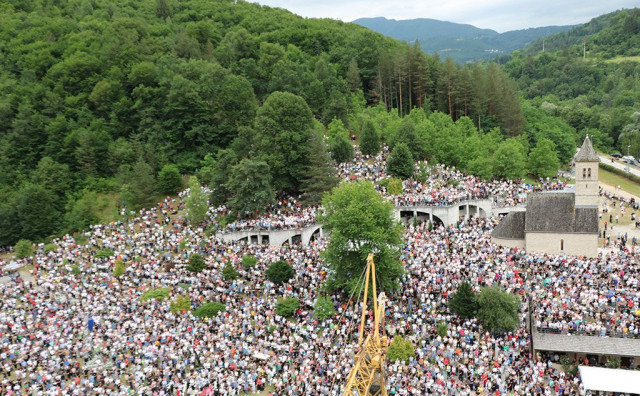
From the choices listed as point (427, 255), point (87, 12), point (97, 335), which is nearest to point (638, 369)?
point (427, 255)

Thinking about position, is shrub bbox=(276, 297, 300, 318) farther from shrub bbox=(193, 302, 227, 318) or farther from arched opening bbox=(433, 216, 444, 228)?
arched opening bbox=(433, 216, 444, 228)

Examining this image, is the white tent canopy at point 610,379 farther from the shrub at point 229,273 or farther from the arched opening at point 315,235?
the arched opening at point 315,235

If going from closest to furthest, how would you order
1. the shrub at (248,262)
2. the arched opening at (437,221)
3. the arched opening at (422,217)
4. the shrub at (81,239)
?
the shrub at (248,262), the shrub at (81,239), the arched opening at (437,221), the arched opening at (422,217)

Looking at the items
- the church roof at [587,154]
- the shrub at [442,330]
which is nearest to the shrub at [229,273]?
the shrub at [442,330]

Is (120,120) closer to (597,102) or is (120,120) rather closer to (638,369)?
(638,369)

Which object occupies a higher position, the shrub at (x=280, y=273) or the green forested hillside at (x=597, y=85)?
the green forested hillside at (x=597, y=85)

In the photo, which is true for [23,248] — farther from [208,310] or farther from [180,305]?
[208,310]

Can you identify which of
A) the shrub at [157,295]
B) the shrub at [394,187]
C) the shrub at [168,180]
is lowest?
the shrub at [157,295]
